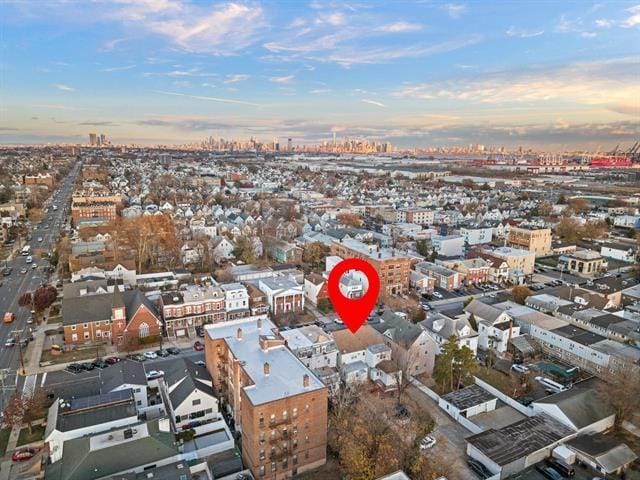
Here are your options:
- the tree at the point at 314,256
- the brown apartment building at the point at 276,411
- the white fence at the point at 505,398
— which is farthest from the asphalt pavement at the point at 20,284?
the white fence at the point at 505,398

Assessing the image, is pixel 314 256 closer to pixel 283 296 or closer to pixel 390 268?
pixel 390 268

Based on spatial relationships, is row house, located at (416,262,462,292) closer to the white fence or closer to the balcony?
the white fence

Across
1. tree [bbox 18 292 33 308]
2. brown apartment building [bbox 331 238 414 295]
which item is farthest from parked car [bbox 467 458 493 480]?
tree [bbox 18 292 33 308]

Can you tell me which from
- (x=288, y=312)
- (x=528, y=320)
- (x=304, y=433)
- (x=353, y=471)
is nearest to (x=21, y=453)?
(x=304, y=433)

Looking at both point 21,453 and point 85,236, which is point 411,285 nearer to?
point 21,453

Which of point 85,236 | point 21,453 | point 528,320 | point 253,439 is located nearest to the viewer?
point 253,439

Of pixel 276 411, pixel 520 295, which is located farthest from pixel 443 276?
pixel 276 411

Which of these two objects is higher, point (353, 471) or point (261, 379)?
point (261, 379)
